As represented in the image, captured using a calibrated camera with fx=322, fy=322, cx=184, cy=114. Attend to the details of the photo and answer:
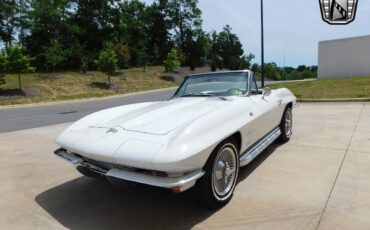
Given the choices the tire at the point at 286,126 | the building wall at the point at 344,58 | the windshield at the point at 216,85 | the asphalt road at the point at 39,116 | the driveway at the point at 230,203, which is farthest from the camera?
the building wall at the point at 344,58

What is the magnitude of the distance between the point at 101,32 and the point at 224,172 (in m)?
46.0

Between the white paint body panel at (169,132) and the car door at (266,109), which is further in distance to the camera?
the car door at (266,109)

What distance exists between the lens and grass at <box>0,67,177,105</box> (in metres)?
21.0

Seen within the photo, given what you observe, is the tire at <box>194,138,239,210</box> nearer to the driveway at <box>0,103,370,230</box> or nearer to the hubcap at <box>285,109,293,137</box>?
the driveway at <box>0,103,370,230</box>

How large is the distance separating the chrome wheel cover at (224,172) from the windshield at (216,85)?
1.22 meters

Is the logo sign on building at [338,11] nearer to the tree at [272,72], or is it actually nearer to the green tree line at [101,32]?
the green tree line at [101,32]

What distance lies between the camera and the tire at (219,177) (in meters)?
2.90

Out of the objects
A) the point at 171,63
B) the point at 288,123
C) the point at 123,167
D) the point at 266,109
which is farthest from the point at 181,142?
the point at 171,63

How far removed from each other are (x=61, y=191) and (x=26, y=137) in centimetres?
409

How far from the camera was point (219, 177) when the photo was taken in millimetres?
3129

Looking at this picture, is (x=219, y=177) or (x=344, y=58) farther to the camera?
(x=344, y=58)

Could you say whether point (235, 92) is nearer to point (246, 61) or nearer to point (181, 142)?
point (181, 142)

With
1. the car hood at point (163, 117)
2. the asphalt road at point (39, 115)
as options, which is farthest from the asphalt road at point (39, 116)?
the car hood at point (163, 117)

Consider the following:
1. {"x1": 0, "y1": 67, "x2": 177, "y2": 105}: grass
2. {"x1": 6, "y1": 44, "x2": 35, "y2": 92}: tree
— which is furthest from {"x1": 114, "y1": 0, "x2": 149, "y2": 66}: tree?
{"x1": 6, "y1": 44, "x2": 35, "y2": 92}: tree
